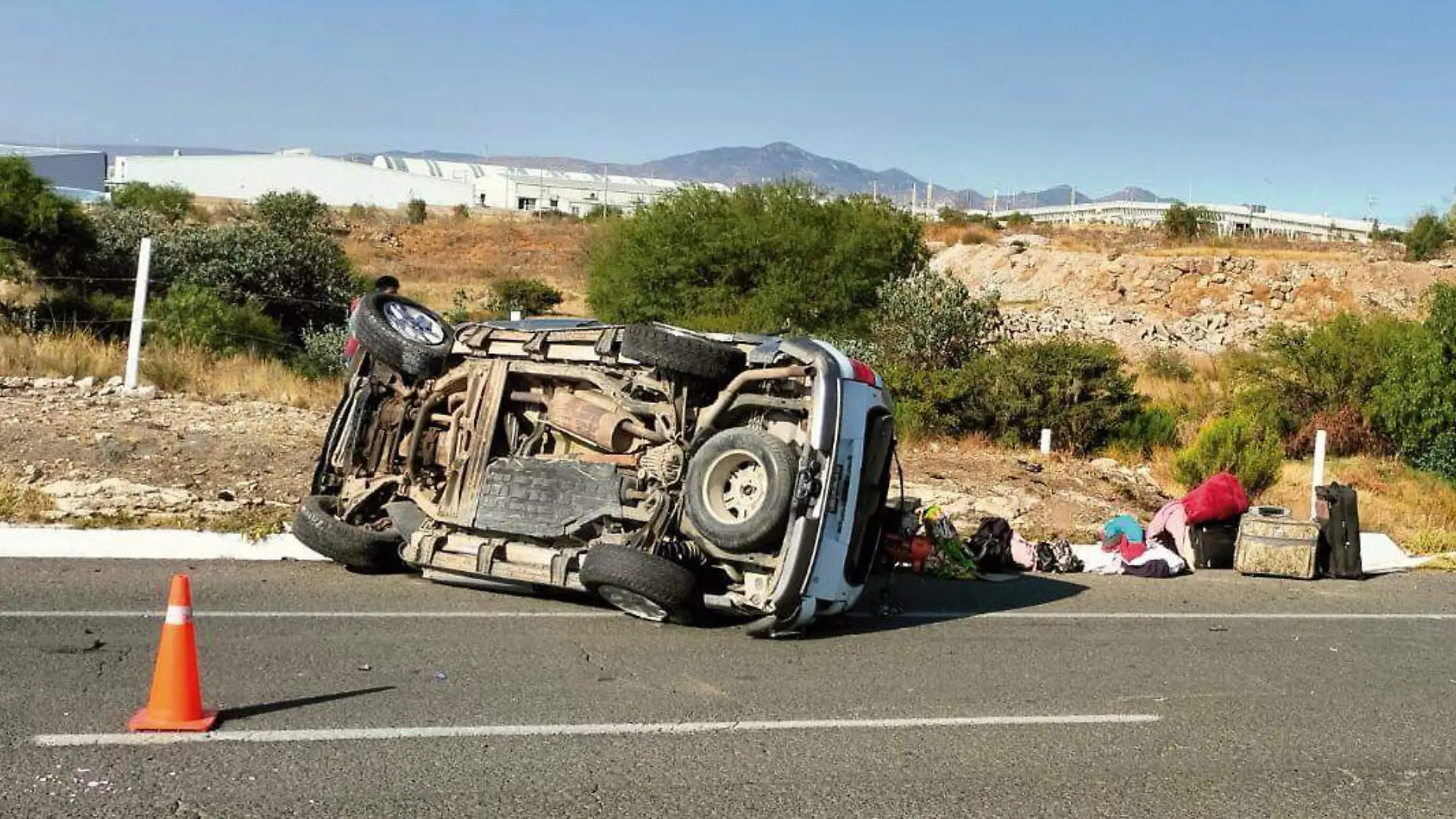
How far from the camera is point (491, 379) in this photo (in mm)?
9242

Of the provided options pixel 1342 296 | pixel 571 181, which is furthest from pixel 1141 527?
pixel 571 181

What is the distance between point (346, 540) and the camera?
934cm

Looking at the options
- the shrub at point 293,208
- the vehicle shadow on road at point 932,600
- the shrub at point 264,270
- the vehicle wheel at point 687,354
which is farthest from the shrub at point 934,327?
the shrub at point 293,208

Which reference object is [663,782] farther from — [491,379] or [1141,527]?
[1141,527]

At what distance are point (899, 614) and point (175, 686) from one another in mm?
5057

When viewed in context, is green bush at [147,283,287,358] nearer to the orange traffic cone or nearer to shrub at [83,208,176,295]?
shrub at [83,208,176,295]

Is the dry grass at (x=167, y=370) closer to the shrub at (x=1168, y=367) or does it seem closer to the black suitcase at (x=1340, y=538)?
the black suitcase at (x=1340, y=538)

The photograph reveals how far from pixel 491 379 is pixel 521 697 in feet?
10.6

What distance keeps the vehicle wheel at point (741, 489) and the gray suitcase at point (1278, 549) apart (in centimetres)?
608

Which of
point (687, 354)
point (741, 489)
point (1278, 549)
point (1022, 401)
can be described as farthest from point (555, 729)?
point (1022, 401)

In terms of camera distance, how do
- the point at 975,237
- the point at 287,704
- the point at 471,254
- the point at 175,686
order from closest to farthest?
the point at 175,686 < the point at 287,704 < the point at 975,237 < the point at 471,254

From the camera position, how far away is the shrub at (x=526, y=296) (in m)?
49.2

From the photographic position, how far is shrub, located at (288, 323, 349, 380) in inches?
758

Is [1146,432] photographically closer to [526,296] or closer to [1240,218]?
[526,296]
